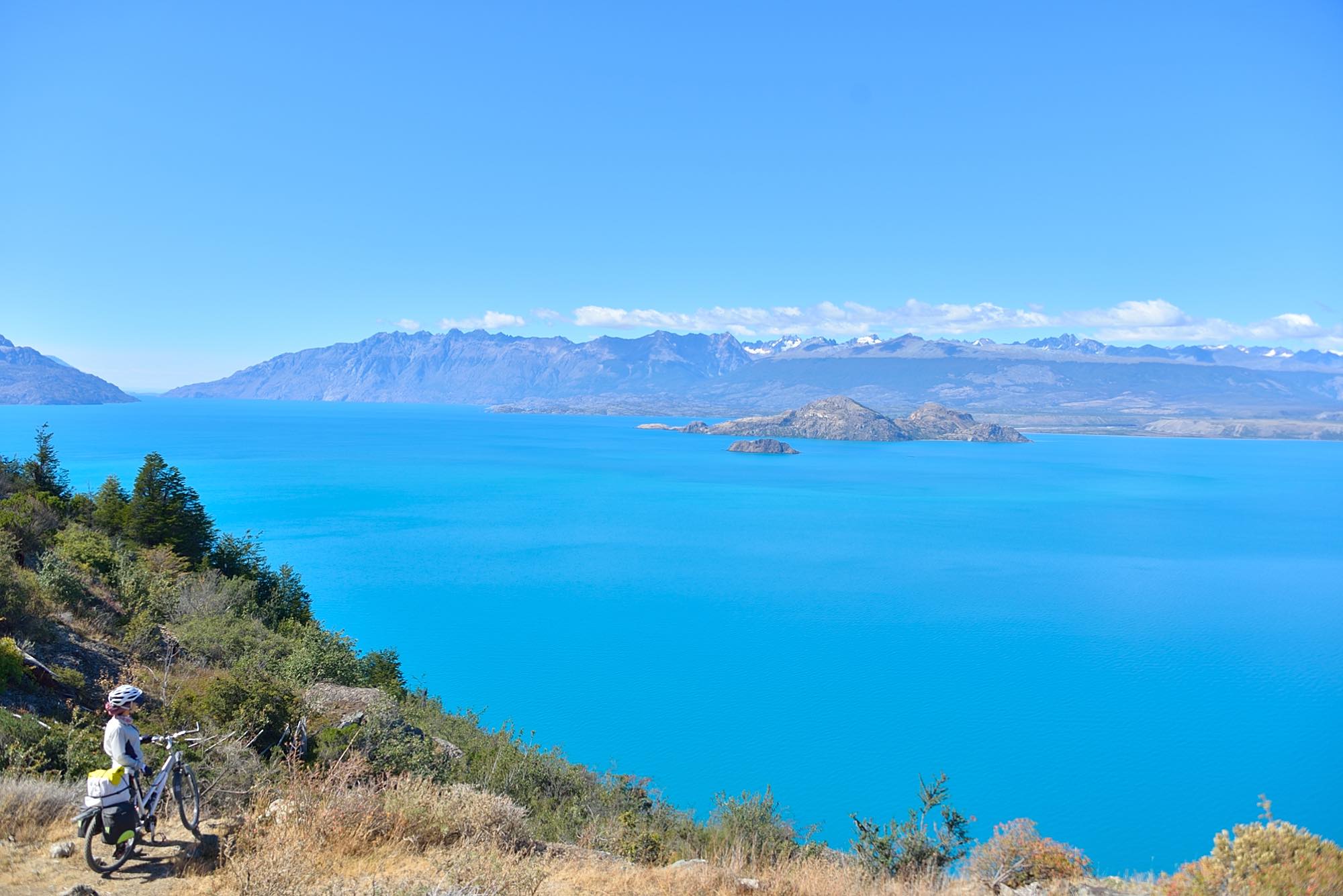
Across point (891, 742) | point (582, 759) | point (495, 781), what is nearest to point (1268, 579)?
point (891, 742)

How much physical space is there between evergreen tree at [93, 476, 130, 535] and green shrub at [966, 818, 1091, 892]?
30600mm

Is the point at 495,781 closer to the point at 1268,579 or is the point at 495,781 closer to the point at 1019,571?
the point at 1019,571

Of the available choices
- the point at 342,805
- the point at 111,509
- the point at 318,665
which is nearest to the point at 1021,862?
the point at 342,805

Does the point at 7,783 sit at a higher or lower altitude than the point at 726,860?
higher

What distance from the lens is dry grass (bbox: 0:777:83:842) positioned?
21.3 ft

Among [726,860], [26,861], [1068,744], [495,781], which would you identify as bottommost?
[1068,744]

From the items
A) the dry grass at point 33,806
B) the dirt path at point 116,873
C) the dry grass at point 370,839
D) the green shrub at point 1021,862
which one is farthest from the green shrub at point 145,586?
the green shrub at point 1021,862

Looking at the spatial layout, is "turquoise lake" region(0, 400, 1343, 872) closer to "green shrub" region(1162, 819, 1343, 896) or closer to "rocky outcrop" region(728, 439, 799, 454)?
"green shrub" region(1162, 819, 1343, 896)

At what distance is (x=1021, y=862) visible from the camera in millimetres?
9383

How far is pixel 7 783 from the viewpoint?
22.3ft

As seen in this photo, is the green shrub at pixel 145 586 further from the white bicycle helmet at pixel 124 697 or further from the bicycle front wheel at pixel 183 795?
the white bicycle helmet at pixel 124 697

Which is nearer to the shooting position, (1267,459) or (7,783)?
(7,783)

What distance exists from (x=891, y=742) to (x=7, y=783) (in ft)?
82.7

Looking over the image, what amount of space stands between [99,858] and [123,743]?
3.16 feet
